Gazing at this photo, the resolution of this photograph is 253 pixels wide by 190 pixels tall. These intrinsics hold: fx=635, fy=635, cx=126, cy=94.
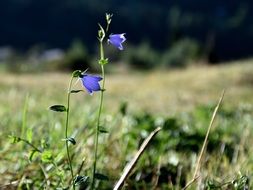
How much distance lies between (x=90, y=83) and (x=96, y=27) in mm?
125734

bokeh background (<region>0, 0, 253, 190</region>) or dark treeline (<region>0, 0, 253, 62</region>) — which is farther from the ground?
bokeh background (<region>0, 0, 253, 190</region>)

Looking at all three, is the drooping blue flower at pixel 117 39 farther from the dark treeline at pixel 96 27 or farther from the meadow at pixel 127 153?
the dark treeline at pixel 96 27

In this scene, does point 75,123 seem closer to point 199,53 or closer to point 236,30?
point 199,53

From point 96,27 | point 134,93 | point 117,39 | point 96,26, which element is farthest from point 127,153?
point 96,27

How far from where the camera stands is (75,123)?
10.3ft

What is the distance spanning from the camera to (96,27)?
126312mm

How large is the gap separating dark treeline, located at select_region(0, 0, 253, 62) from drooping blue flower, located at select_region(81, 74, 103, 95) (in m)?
118

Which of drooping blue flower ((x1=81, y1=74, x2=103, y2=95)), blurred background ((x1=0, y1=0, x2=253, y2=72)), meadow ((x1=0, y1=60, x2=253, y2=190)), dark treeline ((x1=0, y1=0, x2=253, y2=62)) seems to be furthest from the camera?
dark treeline ((x1=0, y1=0, x2=253, y2=62))

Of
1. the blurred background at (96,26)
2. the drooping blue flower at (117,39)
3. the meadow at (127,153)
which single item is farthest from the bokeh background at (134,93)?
the drooping blue flower at (117,39)

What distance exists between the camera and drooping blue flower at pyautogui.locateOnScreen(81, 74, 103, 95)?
4.64ft

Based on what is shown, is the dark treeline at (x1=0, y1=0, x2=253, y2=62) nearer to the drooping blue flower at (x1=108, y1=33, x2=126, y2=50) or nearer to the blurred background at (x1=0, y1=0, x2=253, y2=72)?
the blurred background at (x1=0, y1=0, x2=253, y2=72)

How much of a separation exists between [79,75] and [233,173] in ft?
3.07

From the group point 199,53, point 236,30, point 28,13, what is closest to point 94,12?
point 28,13

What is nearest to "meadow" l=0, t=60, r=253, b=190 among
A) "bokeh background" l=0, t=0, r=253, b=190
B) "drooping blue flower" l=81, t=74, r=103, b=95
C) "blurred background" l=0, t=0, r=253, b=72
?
"bokeh background" l=0, t=0, r=253, b=190
